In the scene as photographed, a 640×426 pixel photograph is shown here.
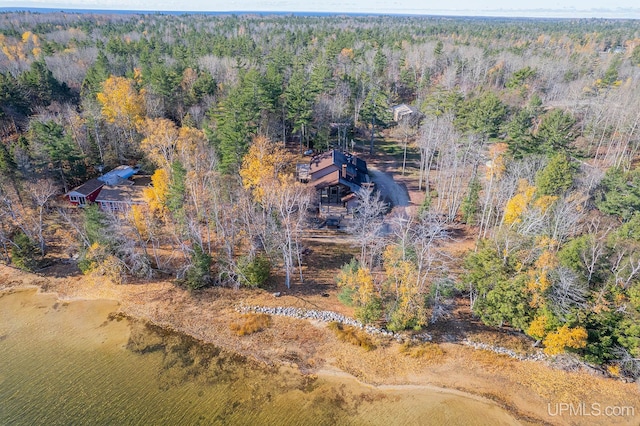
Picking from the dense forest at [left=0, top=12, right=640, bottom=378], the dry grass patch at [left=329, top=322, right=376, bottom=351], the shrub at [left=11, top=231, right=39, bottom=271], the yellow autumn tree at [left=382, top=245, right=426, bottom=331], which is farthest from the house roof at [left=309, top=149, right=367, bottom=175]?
the shrub at [left=11, top=231, right=39, bottom=271]

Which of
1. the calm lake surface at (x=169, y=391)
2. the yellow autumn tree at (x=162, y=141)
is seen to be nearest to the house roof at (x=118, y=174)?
the yellow autumn tree at (x=162, y=141)

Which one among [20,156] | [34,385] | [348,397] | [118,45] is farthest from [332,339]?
[118,45]

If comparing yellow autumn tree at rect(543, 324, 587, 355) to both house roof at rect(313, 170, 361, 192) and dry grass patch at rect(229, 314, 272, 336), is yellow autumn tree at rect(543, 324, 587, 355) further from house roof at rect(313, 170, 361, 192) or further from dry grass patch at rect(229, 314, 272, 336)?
house roof at rect(313, 170, 361, 192)

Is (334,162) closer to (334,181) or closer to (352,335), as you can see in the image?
(334,181)

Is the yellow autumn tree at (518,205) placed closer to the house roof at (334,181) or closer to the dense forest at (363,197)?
the dense forest at (363,197)

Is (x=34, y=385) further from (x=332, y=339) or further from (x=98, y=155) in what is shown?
(x=98, y=155)

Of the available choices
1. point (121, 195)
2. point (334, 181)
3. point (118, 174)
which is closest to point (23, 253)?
point (121, 195)
